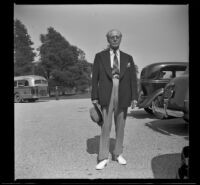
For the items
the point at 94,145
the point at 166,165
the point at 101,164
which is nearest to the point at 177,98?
the point at 166,165

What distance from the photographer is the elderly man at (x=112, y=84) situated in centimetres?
320

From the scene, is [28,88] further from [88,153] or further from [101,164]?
[101,164]

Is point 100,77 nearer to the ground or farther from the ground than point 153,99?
farther from the ground

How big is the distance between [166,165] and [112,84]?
134 centimetres

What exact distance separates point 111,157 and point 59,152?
0.90 metres

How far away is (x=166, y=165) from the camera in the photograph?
3.33 m

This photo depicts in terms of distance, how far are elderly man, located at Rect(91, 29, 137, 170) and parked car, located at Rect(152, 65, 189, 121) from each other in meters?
0.58

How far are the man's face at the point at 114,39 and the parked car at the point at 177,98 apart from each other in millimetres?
980

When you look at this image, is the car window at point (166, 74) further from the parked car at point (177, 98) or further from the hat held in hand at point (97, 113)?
the hat held in hand at point (97, 113)

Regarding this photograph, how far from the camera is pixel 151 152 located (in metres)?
3.97
